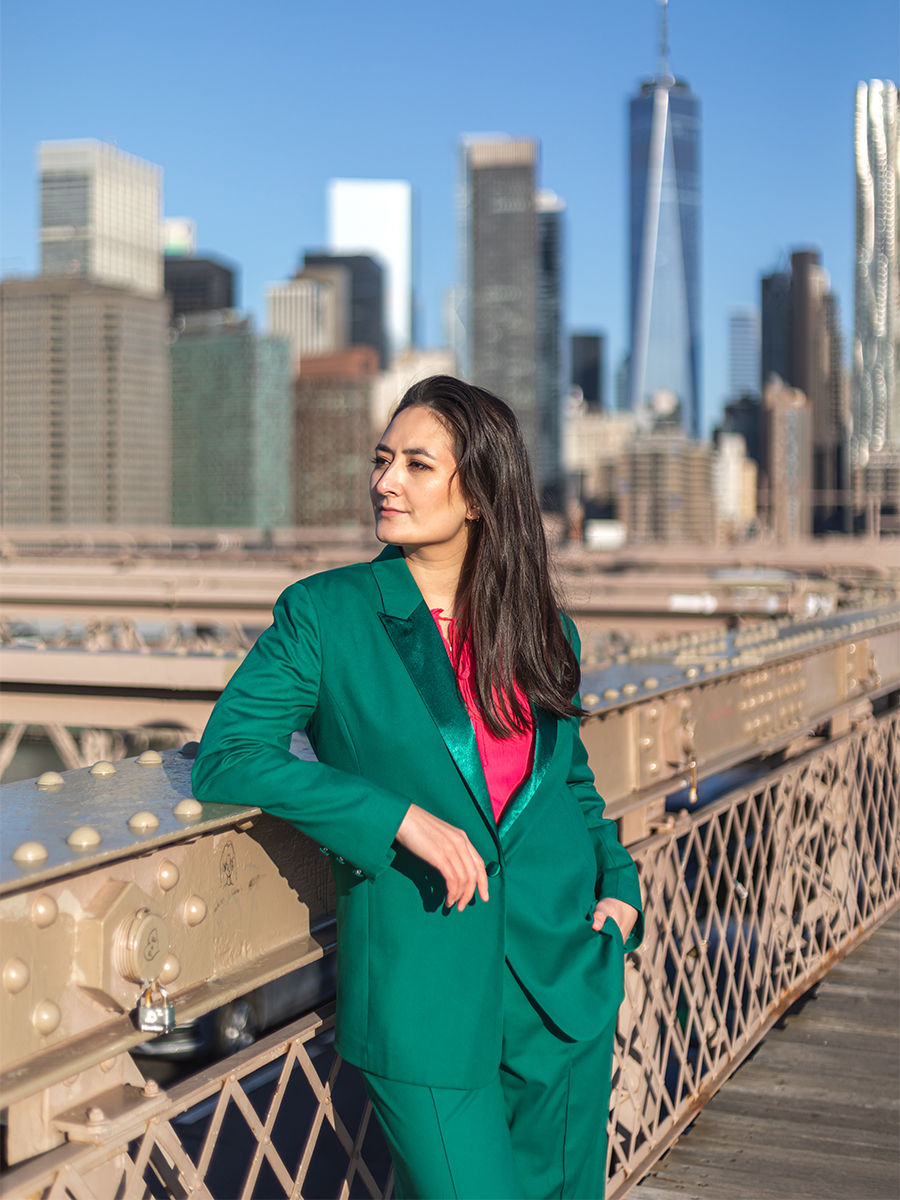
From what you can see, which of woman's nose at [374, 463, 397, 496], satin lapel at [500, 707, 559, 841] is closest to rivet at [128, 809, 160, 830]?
satin lapel at [500, 707, 559, 841]

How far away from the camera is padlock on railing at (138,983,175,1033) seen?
Answer: 1836 mm

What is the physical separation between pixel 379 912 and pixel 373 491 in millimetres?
742

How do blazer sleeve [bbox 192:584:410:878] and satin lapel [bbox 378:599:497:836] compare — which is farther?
satin lapel [bbox 378:599:497:836]

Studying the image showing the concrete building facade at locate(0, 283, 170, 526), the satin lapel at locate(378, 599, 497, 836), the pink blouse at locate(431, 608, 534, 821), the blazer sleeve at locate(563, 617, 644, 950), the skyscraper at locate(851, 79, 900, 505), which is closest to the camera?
the satin lapel at locate(378, 599, 497, 836)

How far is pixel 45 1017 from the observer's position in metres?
1.75

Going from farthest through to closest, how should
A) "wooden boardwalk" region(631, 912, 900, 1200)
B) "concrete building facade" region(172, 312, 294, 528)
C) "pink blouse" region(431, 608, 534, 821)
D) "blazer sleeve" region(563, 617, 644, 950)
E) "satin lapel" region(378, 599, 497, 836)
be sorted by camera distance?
"concrete building facade" region(172, 312, 294, 528), "wooden boardwalk" region(631, 912, 900, 1200), "blazer sleeve" region(563, 617, 644, 950), "pink blouse" region(431, 608, 534, 821), "satin lapel" region(378, 599, 497, 836)

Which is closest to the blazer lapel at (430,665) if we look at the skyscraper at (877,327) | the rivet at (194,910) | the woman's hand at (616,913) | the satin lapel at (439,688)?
the satin lapel at (439,688)

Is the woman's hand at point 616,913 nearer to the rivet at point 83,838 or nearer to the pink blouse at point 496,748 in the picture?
the pink blouse at point 496,748

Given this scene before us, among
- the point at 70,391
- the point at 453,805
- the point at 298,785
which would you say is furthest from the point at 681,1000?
the point at 70,391

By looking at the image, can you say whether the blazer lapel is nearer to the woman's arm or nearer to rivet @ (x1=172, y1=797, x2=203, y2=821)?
the woman's arm

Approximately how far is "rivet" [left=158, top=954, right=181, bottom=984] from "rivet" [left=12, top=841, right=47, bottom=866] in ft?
1.06

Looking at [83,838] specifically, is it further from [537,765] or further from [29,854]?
[537,765]

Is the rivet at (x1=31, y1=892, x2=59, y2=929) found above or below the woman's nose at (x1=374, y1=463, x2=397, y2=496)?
below

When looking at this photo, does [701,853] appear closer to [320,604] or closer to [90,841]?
[320,604]
